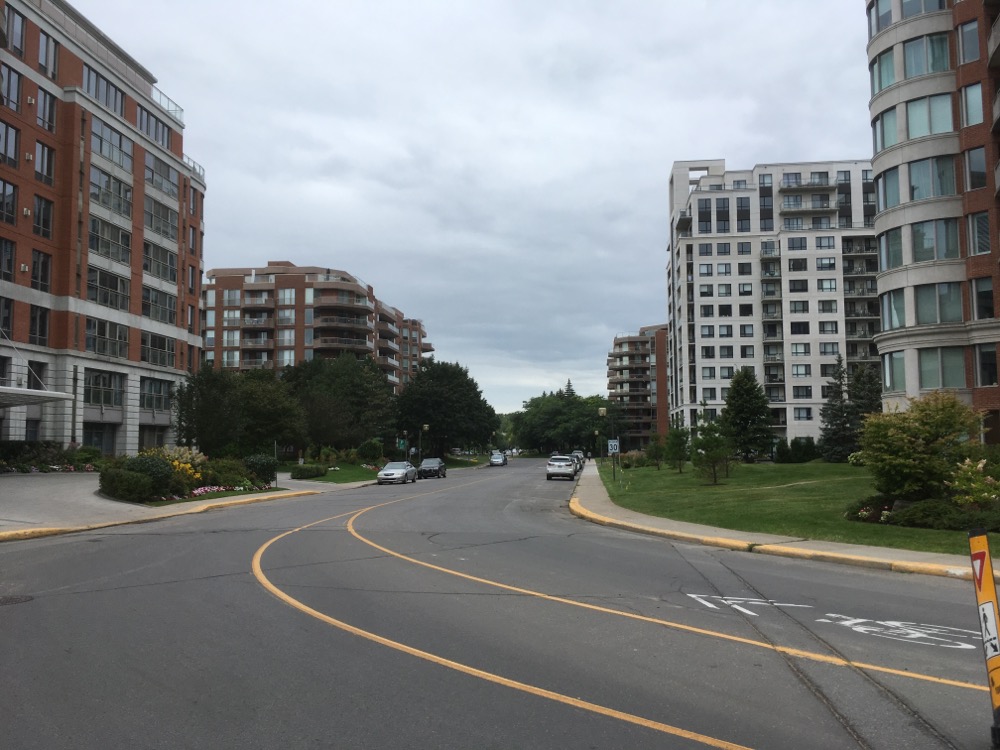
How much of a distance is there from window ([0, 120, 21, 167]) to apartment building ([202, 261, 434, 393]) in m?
54.3

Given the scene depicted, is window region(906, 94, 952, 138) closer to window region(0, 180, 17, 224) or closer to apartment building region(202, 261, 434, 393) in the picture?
window region(0, 180, 17, 224)

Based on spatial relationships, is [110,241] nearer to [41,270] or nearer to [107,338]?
[41,270]

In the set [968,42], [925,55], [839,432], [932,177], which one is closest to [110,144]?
[925,55]

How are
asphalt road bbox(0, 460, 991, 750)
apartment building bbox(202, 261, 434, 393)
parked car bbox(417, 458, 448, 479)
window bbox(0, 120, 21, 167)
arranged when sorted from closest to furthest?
asphalt road bbox(0, 460, 991, 750), window bbox(0, 120, 21, 167), parked car bbox(417, 458, 448, 479), apartment building bbox(202, 261, 434, 393)

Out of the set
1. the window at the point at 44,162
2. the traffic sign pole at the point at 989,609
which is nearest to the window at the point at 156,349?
the window at the point at 44,162

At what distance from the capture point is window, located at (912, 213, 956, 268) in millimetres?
31562

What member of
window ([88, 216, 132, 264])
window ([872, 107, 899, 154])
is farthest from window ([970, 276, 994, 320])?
window ([88, 216, 132, 264])

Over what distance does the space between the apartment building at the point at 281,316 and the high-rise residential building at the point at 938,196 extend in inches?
2831

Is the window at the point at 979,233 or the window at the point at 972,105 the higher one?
the window at the point at 972,105

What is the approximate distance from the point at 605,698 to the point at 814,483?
2702 cm

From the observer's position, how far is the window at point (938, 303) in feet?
103

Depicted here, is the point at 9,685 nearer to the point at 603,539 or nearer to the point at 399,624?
the point at 399,624

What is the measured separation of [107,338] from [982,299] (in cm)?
4726

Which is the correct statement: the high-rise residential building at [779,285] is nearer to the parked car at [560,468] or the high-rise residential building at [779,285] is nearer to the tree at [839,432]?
the tree at [839,432]
